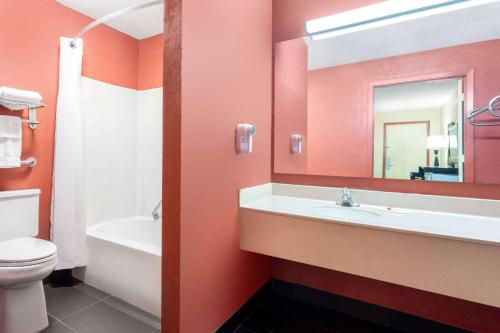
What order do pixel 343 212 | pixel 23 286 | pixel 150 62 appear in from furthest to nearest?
1. pixel 150 62
2. pixel 343 212
3. pixel 23 286

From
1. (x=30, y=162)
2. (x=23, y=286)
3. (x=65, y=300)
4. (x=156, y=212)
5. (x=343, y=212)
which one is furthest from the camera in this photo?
(x=156, y=212)

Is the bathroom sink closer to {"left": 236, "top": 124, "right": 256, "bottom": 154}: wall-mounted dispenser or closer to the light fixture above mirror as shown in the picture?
{"left": 236, "top": 124, "right": 256, "bottom": 154}: wall-mounted dispenser

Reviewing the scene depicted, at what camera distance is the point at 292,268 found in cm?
188

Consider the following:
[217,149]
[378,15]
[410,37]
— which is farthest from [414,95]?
[217,149]

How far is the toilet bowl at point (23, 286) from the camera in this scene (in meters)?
1.36

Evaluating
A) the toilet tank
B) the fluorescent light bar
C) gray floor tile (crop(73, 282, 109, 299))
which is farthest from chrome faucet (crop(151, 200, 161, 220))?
the fluorescent light bar

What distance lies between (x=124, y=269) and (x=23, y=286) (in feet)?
1.75

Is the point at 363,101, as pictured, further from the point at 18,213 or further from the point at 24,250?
the point at 18,213

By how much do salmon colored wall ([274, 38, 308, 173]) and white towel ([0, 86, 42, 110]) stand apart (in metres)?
1.71

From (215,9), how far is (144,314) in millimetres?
1912

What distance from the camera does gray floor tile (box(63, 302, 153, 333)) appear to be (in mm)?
1516

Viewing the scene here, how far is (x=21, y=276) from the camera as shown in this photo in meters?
1.37

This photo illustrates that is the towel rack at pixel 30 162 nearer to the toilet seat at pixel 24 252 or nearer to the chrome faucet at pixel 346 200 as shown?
the toilet seat at pixel 24 252

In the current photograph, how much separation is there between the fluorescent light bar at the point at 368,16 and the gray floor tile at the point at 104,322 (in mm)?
2234
